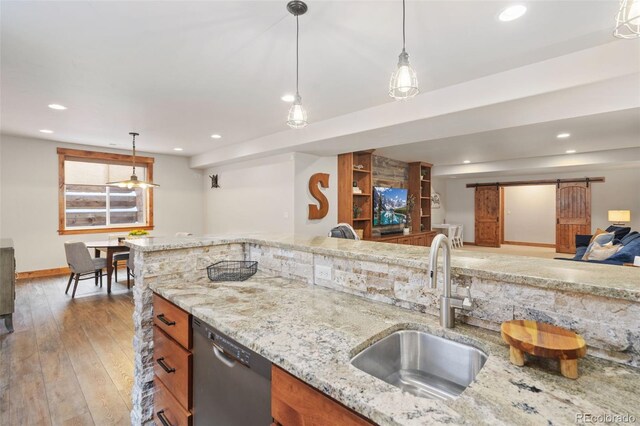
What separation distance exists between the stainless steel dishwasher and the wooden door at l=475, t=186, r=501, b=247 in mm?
10504

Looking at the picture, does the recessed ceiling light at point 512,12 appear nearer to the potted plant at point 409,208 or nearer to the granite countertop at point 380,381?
the granite countertop at point 380,381

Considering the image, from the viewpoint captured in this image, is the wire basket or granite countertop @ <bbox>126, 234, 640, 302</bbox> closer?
granite countertop @ <bbox>126, 234, 640, 302</bbox>

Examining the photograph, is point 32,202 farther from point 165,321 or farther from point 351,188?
point 165,321

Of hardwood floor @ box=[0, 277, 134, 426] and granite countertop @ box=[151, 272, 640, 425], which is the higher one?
granite countertop @ box=[151, 272, 640, 425]

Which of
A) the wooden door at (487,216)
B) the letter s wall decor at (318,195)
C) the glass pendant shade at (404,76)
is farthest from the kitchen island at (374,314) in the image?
the wooden door at (487,216)

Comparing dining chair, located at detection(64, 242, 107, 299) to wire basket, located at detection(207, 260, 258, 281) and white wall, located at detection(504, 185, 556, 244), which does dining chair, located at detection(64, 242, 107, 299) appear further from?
white wall, located at detection(504, 185, 556, 244)

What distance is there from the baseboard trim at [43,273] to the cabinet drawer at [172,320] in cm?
567

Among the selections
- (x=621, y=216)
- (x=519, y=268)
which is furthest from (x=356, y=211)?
(x=621, y=216)

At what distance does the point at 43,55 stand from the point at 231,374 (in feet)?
9.82

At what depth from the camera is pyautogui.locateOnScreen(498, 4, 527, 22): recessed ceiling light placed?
190 centimetres

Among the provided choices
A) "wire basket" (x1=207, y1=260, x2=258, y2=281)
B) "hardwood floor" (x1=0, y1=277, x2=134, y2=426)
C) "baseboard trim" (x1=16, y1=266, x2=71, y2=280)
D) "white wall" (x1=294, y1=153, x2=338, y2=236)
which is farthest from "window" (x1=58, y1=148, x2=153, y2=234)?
"wire basket" (x1=207, y1=260, x2=258, y2=281)

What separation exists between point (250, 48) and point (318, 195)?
334 cm

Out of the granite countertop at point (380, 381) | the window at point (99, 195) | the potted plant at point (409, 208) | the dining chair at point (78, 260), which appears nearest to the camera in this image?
the granite countertop at point (380, 381)

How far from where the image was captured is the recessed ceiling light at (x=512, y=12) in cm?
190
